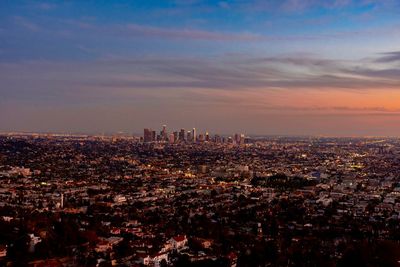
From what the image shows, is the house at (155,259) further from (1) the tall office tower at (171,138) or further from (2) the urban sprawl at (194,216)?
(1) the tall office tower at (171,138)

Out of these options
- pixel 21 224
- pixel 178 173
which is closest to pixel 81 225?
pixel 21 224

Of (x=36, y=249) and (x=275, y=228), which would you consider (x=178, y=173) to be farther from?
(x=36, y=249)

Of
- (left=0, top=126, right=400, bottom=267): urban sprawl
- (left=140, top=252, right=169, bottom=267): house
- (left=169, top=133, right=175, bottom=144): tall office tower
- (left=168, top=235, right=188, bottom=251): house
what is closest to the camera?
(left=140, top=252, right=169, bottom=267): house

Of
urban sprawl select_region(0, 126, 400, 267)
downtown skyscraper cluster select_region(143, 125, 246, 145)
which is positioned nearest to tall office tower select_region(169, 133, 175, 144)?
downtown skyscraper cluster select_region(143, 125, 246, 145)

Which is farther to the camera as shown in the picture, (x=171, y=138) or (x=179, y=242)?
(x=171, y=138)

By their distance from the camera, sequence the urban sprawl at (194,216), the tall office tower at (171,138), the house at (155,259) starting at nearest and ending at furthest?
1. the house at (155,259)
2. the urban sprawl at (194,216)
3. the tall office tower at (171,138)

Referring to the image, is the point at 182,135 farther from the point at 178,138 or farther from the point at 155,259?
the point at 155,259

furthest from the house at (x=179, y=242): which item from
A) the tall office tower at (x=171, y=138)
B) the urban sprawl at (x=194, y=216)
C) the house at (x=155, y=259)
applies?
the tall office tower at (x=171, y=138)

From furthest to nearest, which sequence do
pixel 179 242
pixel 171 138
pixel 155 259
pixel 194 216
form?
pixel 171 138 → pixel 194 216 → pixel 179 242 → pixel 155 259

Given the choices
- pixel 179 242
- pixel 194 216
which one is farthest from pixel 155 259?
pixel 194 216

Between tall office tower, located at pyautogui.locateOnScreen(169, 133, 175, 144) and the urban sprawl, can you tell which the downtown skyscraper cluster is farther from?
the urban sprawl

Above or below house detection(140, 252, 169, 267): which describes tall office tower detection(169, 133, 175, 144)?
above
